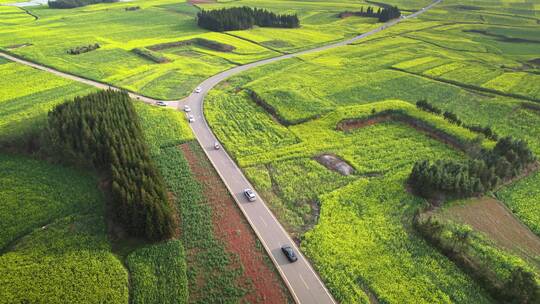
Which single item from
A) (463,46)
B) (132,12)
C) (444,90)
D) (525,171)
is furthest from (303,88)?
(132,12)

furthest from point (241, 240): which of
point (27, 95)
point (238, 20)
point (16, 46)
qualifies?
point (238, 20)

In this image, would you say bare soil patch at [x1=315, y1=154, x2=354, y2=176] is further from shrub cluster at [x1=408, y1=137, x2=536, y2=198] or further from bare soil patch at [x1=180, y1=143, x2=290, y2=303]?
bare soil patch at [x1=180, y1=143, x2=290, y2=303]

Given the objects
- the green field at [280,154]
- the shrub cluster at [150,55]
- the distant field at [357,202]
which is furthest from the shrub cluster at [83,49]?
the distant field at [357,202]

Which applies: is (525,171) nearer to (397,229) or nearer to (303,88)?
(397,229)

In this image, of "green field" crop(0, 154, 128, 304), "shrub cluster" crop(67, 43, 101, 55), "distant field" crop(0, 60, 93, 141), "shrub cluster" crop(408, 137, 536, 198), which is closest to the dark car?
"green field" crop(0, 154, 128, 304)

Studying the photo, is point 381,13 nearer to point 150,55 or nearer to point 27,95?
point 150,55

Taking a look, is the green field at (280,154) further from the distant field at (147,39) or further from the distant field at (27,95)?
the distant field at (147,39)

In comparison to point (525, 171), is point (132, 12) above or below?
above
